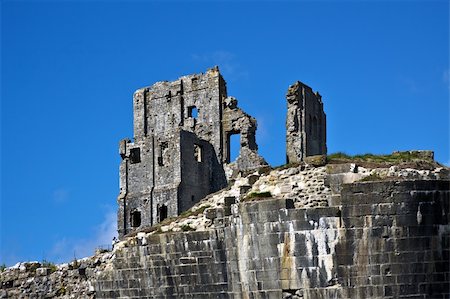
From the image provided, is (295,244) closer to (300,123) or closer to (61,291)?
(61,291)

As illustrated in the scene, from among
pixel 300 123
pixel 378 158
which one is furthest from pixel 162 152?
pixel 378 158

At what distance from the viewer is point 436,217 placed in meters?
18.6

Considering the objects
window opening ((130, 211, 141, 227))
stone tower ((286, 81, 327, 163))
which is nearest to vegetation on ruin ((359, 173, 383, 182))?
stone tower ((286, 81, 327, 163))

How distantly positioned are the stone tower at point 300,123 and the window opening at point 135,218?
32.4ft

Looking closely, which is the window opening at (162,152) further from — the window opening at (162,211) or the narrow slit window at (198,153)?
the window opening at (162,211)

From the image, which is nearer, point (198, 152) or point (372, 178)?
point (372, 178)

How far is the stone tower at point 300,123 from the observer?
51.0m

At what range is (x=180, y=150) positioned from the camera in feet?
173

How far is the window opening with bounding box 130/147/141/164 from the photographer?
56.2 m

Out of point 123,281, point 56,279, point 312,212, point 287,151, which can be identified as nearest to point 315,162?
point 312,212

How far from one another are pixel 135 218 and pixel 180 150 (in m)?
5.28

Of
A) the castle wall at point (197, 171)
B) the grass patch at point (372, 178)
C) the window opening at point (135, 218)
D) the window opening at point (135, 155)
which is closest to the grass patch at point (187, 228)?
the grass patch at point (372, 178)

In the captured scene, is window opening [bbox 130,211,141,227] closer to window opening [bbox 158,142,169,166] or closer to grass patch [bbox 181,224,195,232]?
window opening [bbox 158,142,169,166]

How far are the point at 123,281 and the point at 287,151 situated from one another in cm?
2941
